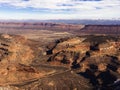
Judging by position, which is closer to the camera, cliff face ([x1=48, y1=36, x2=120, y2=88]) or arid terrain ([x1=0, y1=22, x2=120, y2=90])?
arid terrain ([x1=0, y1=22, x2=120, y2=90])

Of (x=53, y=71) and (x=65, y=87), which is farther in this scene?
(x=53, y=71)

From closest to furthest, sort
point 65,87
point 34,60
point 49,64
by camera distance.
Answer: point 65,87 → point 49,64 → point 34,60

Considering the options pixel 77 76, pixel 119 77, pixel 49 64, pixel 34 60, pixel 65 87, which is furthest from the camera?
pixel 34 60

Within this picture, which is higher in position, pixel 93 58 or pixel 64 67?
pixel 93 58

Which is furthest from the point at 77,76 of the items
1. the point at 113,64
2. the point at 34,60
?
the point at 34,60

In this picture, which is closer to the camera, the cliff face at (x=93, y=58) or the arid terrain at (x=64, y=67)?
the arid terrain at (x=64, y=67)

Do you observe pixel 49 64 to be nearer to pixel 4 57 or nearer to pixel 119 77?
pixel 4 57

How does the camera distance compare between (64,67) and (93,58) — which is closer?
(64,67)

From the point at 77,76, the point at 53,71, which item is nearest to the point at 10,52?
the point at 53,71
